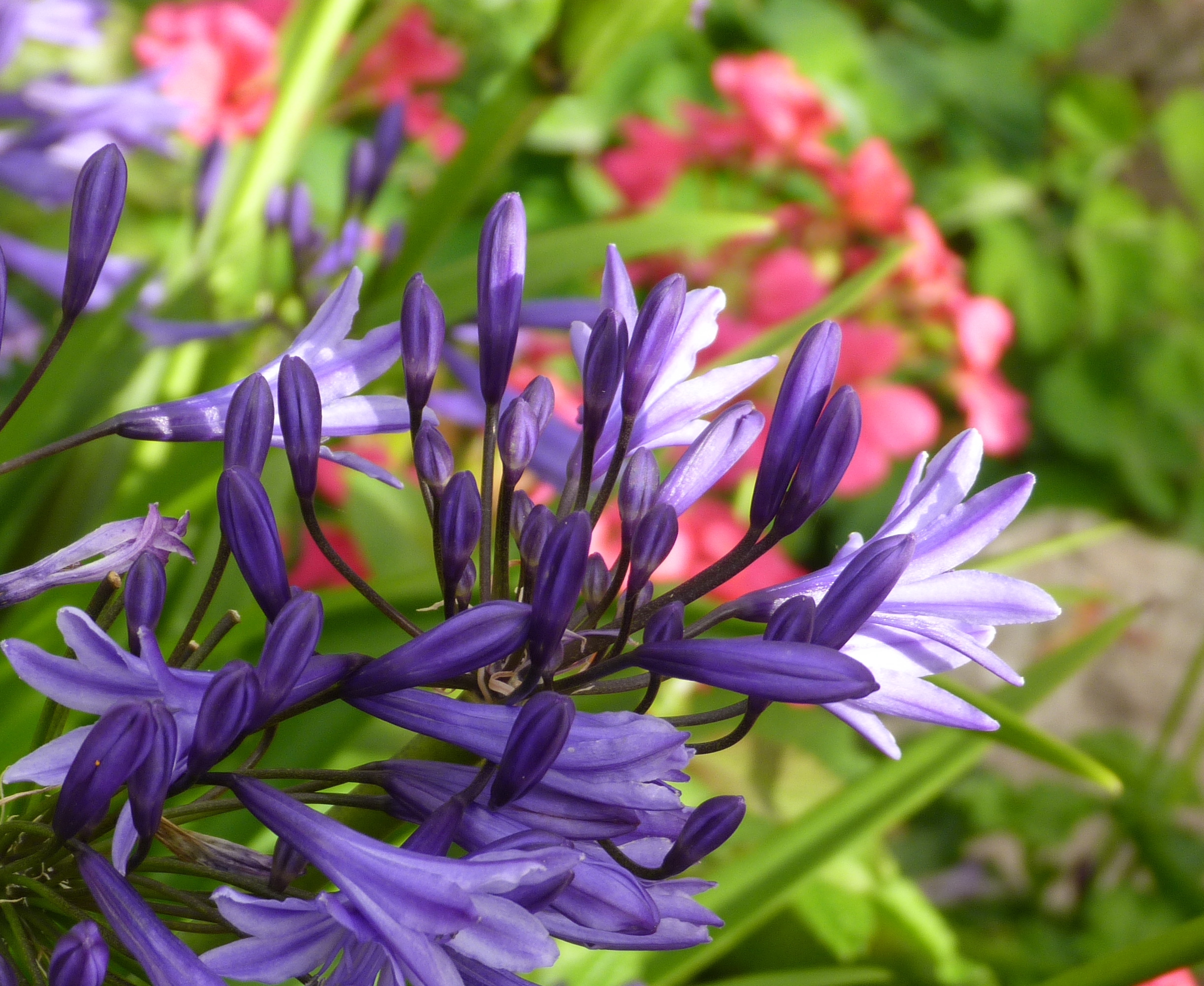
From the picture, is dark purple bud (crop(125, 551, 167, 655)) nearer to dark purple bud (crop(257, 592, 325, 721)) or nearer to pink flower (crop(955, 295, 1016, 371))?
dark purple bud (crop(257, 592, 325, 721))

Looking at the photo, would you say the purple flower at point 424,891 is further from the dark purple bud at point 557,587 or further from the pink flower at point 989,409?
the pink flower at point 989,409

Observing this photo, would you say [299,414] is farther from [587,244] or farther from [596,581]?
[587,244]

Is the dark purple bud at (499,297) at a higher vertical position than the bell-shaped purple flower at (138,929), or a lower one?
higher

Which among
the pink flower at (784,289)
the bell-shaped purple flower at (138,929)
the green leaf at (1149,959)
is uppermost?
the bell-shaped purple flower at (138,929)

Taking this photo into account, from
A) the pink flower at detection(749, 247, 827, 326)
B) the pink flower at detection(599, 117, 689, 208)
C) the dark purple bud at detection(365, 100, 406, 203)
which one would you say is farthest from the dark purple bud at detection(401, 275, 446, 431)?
the pink flower at detection(599, 117, 689, 208)

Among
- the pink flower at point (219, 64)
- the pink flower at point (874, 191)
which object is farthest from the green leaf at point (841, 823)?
the pink flower at point (219, 64)

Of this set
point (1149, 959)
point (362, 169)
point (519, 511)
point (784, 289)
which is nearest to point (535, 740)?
point (519, 511)
